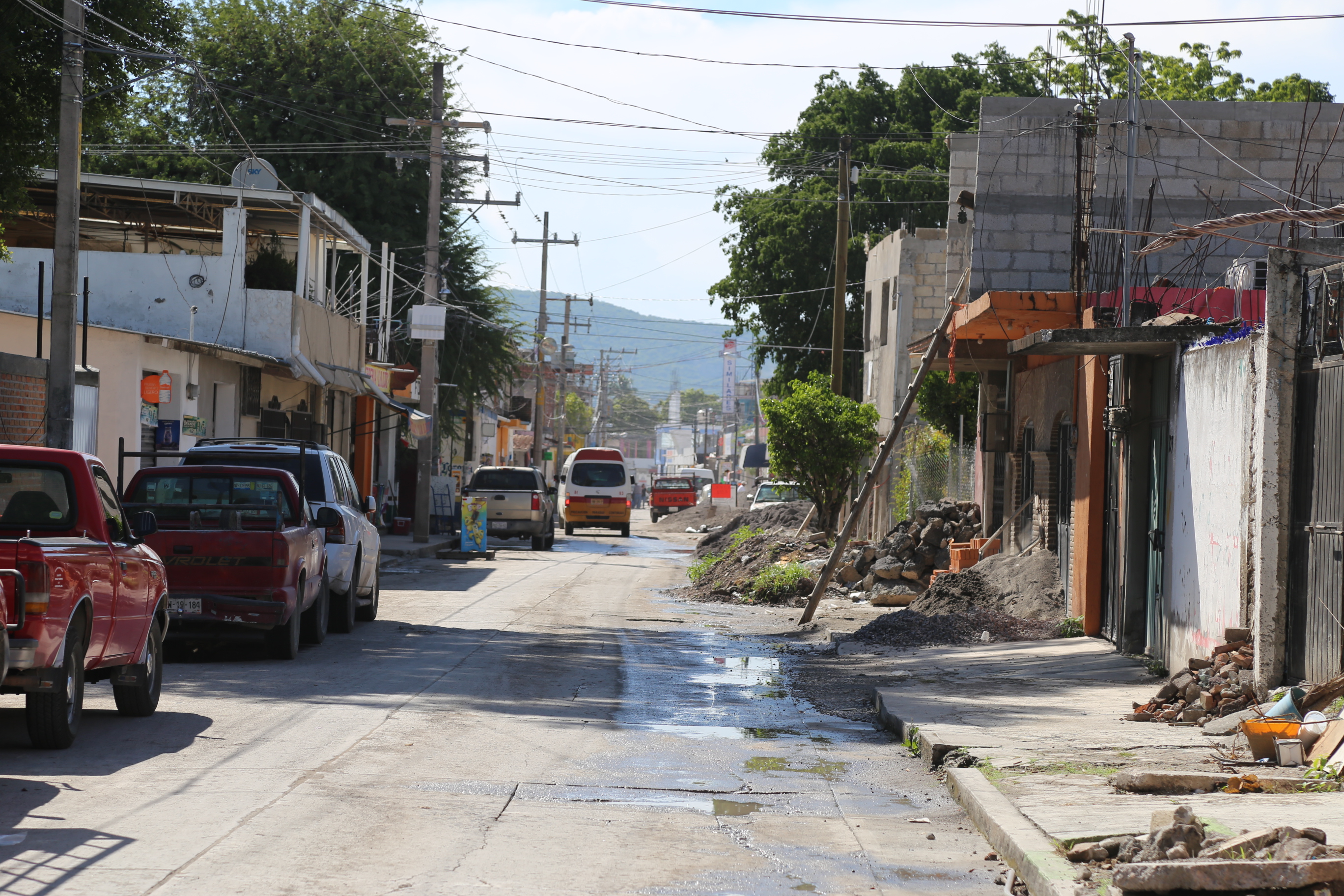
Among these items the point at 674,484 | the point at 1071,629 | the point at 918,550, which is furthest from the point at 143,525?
the point at 674,484

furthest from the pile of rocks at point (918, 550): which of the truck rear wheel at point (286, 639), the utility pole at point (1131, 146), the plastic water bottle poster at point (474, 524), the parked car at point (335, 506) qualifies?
the truck rear wheel at point (286, 639)

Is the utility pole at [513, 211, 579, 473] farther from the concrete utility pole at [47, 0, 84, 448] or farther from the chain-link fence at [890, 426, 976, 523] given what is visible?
the concrete utility pole at [47, 0, 84, 448]

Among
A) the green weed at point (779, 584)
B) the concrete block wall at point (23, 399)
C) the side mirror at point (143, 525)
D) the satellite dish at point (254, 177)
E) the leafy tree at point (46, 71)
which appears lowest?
the green weed at point (779, 584)

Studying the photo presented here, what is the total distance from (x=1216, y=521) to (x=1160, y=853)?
258 inches

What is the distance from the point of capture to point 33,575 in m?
7.68

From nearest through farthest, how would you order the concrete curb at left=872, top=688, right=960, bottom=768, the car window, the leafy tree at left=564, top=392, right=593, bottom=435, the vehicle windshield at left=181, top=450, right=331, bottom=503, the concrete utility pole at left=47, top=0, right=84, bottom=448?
the concrete curb at left=872, top=688, right=960, bottom=768, the car window, the concrete utility pole at left=47, top=0, right=84, bottom=448, the vehicle windshield at left=181, top=450, right=331, bottom=503, the leafy tree at left=564, top=392, right=593, bottom=435

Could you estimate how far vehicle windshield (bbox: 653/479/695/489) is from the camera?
66375 millimetres

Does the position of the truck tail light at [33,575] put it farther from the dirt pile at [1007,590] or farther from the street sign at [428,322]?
the street sign at [428,322]

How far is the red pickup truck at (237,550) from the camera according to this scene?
1303 cm

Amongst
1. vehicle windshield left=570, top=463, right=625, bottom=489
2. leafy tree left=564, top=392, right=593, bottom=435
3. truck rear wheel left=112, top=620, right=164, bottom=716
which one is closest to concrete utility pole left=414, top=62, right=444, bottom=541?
vehicle windshield left=570, top=463, right=625, bottom=489

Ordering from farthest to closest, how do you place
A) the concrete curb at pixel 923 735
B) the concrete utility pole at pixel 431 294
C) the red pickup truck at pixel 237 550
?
the concrete utility pole at pixel 431 294 < the red pickup truck at pixel 237 550 < the concrete curb at pixel 923 735

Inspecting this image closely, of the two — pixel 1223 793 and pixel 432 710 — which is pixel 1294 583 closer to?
pixel 1223 793

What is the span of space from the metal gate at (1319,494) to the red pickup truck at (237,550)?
853cm

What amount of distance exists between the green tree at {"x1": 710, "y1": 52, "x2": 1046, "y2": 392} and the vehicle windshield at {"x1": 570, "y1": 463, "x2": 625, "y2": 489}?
10146mm
